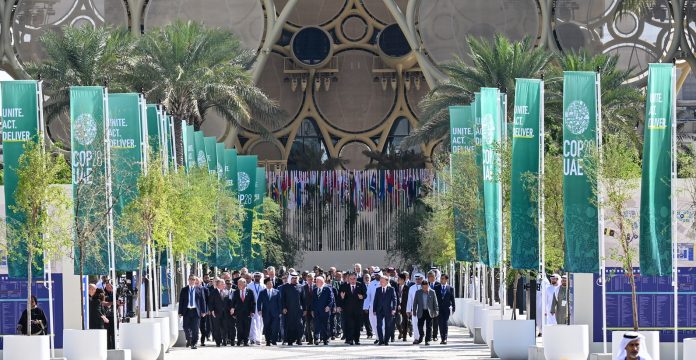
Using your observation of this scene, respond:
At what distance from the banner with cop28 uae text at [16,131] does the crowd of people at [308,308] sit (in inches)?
313

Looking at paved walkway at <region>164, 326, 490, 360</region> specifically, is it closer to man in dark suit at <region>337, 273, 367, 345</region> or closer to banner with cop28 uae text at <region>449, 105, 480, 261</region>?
man in dark suit at <region>337, 273, 367, 345</region>

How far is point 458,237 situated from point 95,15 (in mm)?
41322

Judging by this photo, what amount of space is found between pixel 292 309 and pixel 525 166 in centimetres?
894

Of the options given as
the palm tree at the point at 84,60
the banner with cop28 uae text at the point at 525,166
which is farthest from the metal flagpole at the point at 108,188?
the palm tree at the point at 84,60

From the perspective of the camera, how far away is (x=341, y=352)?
85.2 ft

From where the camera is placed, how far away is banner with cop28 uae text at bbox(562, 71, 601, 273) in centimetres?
1948

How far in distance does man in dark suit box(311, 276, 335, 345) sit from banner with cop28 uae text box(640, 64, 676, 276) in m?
11.2

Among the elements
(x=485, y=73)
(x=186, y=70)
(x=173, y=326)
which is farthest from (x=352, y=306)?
(x=485, y=73)

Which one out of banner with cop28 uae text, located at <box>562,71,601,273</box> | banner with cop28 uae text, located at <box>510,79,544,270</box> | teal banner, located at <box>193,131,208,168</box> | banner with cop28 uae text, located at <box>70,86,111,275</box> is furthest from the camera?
teal banner, located at <box>193,131,208,168</box>

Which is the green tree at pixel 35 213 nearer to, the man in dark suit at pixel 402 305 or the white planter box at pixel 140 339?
the white planter box at pixel 140 339

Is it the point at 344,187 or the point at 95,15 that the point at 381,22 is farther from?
the point at 95,15

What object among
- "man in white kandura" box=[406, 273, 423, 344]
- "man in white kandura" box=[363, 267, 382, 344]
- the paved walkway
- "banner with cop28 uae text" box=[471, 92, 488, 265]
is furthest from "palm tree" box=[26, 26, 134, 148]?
"banner with cop28 uae text" box=[471, 92, 488, 265]

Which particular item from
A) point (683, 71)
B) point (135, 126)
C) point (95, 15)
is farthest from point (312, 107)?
point (135, 126)

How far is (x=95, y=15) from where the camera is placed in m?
66.9
